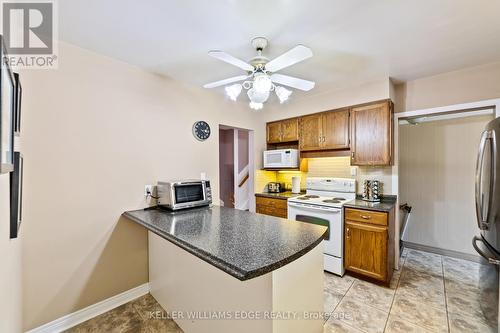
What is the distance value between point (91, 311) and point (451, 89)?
445cm

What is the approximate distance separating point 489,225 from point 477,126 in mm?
2000

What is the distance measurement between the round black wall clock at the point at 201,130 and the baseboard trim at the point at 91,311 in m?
1.83

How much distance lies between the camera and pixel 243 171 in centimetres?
501

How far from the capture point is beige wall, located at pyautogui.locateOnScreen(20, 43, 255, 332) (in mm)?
1750

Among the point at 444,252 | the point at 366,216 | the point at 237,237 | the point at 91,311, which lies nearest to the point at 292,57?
the point at 237,237

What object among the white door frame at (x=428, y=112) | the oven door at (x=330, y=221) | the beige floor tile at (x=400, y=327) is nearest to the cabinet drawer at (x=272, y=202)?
the oven door at (x=330, y=221)

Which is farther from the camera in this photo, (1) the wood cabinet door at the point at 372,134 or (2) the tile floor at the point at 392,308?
(1) the wood cabinet door at the point at 372,134

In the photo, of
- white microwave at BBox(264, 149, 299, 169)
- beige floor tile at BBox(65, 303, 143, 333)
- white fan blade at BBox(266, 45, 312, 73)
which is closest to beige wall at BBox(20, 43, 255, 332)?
beige floor tile at BBox(65, 303, 143, 333)

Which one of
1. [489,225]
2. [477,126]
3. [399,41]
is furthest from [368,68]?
[477,126]

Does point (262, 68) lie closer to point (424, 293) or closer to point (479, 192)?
point (479, 192)

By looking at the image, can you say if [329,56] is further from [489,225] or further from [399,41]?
[489,225]

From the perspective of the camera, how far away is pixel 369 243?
2508 mm

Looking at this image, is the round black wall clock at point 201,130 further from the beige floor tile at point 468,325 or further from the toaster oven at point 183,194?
the beige floor tile at point 468,325

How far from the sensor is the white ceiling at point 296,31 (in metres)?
1.44
